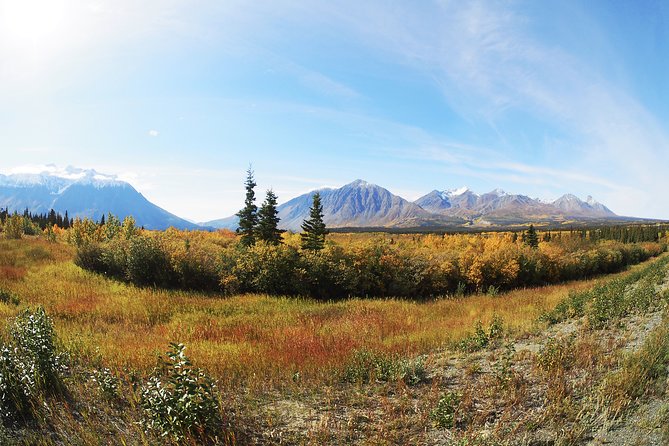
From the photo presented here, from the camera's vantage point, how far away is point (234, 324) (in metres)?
13.2

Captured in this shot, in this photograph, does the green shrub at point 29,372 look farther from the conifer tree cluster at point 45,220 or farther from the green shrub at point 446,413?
the conifer tree cluster at point 45,220

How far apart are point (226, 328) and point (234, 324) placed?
108 centimetres

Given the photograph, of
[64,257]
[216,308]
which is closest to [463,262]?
[216,308]

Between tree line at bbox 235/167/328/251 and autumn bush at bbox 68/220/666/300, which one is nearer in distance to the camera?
autumn bush at bbox 68/220/666/300

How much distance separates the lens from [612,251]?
4584 centimetres

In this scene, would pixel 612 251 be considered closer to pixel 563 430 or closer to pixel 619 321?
pixel 619 321

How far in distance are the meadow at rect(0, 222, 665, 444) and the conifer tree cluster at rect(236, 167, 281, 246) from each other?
10312 millimetres

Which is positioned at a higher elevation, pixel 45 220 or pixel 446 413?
pixel 45 220

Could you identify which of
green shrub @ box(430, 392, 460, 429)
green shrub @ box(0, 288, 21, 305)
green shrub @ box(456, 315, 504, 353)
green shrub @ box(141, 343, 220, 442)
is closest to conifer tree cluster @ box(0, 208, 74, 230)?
green shrub @ box(0, 288, 21, 305)

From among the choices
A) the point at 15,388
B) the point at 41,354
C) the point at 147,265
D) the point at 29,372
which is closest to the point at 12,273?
the point at 147,265

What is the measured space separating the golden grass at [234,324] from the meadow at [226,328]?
0.15 feet

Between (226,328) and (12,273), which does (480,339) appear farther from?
(12,273)

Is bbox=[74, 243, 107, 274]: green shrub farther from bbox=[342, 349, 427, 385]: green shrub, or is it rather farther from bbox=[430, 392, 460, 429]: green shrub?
bbox=[430, 392, 460, 429]: green shrub

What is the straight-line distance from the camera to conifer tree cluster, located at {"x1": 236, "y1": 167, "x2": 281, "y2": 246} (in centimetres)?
3231
